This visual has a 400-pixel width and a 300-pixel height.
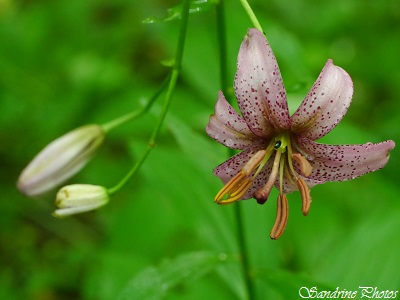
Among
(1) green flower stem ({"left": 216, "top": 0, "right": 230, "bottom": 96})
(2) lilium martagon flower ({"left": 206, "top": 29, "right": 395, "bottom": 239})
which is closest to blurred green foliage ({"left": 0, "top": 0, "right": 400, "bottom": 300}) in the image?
(1) green flower stem ({"left": 216, "top": 0, "right": 230, "bottom": 96})

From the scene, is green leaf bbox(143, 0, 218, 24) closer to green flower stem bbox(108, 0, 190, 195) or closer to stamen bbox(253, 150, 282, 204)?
green flower stem bbox(108, 0, 190, 195)

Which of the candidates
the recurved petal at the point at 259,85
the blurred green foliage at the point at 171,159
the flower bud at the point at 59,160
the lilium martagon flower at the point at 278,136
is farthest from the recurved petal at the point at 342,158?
the flower bud at the point at 59,160

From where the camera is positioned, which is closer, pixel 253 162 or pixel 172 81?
pixel 253 162

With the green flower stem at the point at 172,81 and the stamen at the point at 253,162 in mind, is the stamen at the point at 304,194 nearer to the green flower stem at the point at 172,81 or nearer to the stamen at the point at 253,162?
the stamen at the point at 253,162

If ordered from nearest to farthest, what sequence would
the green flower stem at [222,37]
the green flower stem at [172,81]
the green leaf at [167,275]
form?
the green flower stem at [172,81], the green flower stem at [222,37], the green leaf at [167,275]

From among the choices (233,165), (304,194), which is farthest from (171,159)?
(304,194)

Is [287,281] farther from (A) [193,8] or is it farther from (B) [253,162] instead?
(A) [193,8]
